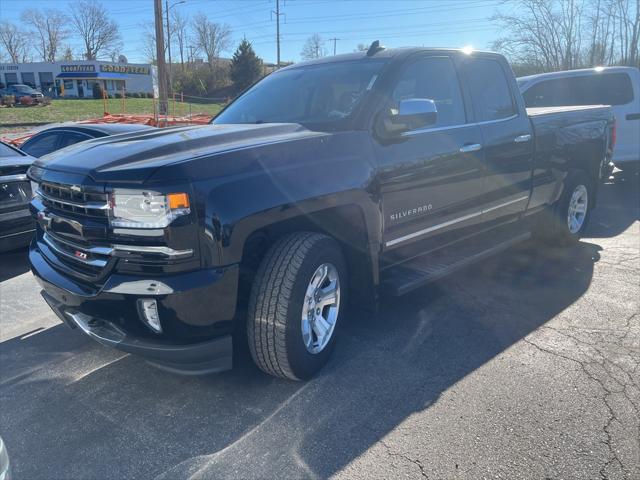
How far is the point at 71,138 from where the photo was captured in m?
7.34

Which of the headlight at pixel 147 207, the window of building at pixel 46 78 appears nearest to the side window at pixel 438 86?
the headlight at pixel 147 207

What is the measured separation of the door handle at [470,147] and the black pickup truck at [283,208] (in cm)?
2

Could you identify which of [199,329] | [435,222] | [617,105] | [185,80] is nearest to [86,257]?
[199,329]

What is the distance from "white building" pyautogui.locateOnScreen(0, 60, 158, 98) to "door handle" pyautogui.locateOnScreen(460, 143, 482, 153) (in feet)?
204

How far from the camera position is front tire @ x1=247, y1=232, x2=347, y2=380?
286cm

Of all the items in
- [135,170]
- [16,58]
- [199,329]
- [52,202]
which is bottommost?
[199,329]

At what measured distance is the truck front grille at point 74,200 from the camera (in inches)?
102

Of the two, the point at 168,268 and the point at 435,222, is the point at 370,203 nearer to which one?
the point at 435,222

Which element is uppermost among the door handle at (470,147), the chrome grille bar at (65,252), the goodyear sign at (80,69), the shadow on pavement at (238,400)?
the goodyear sign at (80,69)

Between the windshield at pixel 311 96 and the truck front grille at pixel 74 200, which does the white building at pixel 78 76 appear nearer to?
the windshield at pixel 311 96

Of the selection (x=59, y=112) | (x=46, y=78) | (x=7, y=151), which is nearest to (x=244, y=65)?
(x=59, y=112)

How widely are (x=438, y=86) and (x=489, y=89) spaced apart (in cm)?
80

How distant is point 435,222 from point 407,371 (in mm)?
1223

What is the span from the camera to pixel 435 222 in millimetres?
3990
